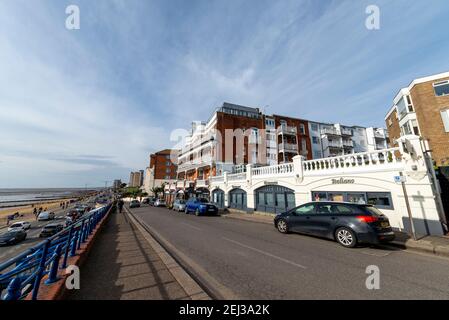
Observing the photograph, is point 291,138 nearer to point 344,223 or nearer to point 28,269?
point 344,223

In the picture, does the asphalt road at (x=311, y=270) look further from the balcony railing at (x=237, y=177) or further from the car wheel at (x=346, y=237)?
the balcony railing at (x=237, y=177)

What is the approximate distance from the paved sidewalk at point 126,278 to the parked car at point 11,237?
842 inches

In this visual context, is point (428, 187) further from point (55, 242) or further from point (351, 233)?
point (55, 242)

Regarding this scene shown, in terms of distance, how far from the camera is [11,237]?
61.6 feet

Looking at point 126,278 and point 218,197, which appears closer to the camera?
point 126,278

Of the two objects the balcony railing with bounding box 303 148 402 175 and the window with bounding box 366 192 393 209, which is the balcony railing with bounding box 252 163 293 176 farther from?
the window with bounding box 366 192 393 209

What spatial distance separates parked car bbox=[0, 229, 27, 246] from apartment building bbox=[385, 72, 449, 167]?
1514 inches

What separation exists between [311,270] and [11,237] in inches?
1124

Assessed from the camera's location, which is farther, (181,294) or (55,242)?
(55,242)

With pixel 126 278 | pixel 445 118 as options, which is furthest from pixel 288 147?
pixel 126 278

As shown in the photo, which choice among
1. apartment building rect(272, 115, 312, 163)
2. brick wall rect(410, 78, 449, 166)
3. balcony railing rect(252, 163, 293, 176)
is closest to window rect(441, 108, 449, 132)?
brick wall rect(410, 78, 449, 166)

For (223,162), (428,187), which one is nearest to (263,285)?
(428,187)
